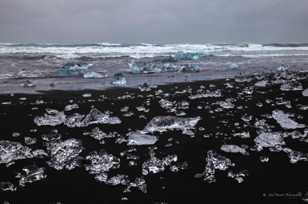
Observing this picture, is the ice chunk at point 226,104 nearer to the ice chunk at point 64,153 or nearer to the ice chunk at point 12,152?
the ice chunk at point 64,153

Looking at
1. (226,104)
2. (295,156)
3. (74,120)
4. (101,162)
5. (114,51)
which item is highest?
(114,51)

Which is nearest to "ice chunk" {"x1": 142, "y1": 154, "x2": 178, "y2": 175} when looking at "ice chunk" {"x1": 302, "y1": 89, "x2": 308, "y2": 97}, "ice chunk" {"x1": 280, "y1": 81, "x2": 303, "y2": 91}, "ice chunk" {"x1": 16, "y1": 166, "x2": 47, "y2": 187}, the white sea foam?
"ice chunk" {"x1": 16, "y1": 166, "x2": 47, "y2": 187}

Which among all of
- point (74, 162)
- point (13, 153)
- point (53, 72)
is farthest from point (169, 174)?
point (53, 72)

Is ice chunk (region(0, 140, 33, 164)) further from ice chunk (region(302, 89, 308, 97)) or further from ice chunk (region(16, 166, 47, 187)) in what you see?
ice chunk (region(302, 89, 308, 97))

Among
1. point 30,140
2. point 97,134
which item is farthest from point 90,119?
point 30,140

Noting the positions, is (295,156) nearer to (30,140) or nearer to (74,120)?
(74,120)

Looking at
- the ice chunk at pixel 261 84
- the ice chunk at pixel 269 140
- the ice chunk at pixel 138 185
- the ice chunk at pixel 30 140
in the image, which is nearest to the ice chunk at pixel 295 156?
the ice chunk at pixel 269 140
